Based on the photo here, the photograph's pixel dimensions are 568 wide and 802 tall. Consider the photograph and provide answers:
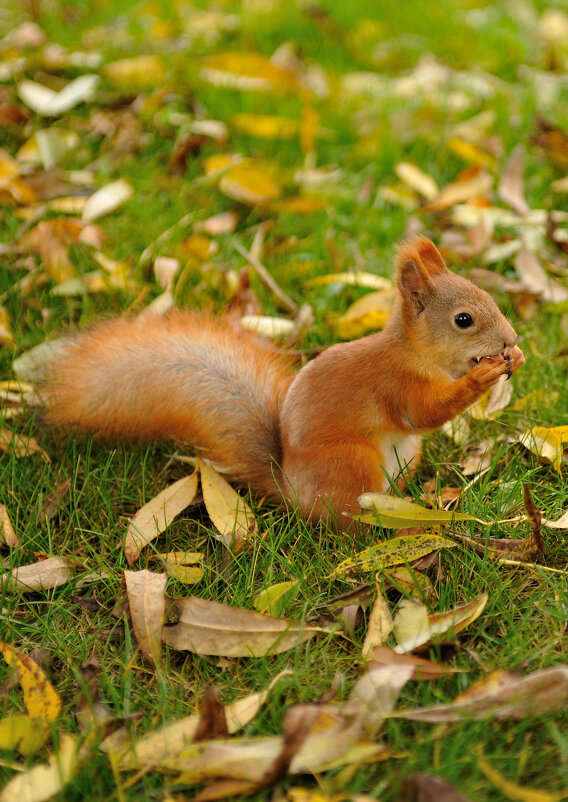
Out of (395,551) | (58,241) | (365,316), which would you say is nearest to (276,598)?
(395,551)

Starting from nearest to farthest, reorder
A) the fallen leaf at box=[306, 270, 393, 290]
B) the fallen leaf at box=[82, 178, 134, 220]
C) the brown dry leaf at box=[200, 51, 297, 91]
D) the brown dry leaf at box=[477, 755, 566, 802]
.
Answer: the brown dry leaf at box=[477, 755, 566, 802], the fallen leaf at box=[306, 270, 393, 290], the fallen leaf at box=[82, 178, 134, 220], the brown dry leaf at box=[200, 51, 297, 91]

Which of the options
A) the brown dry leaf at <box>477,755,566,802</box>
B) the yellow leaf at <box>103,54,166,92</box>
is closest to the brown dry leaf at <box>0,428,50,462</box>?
the brown dry leaf at <box>477,755,566,802</box>

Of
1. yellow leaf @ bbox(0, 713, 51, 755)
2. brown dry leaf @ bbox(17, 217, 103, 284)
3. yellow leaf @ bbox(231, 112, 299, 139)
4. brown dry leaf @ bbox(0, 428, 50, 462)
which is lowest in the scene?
brown dry leaf @ bbox(0, 428, 50, 462)

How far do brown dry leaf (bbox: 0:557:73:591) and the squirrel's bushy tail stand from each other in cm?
29

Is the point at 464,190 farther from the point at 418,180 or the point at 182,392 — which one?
the point at 182,392

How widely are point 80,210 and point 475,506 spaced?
1.43 meters

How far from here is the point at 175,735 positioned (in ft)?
3.55

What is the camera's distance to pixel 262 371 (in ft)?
5.36

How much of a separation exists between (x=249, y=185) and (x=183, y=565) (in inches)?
52.4

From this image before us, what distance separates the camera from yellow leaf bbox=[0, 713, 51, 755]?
1086mm

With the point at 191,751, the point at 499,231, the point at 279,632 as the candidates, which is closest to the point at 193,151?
the point at 499,231

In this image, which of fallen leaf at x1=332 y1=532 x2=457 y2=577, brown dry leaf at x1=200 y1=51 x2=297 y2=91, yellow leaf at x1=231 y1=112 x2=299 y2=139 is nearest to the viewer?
fallen leaf at x1=332 y1=532 x2=457 y2=577

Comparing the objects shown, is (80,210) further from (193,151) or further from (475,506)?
(475,506)

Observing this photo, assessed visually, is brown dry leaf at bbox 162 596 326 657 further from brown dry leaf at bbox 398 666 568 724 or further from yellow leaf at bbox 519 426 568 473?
yellow leaf at bbox 519 426 568 473
